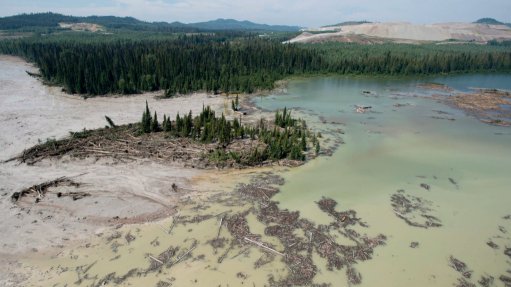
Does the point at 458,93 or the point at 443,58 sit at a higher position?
the point at 443,58

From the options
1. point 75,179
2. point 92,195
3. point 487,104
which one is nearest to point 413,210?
point 92,195

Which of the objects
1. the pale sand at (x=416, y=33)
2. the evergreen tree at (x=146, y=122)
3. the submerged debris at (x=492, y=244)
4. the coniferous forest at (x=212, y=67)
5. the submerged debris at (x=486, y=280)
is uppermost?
the pale sand at (x=416, y=33)

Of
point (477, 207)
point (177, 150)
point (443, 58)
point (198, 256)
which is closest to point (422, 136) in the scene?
point (477, 207)

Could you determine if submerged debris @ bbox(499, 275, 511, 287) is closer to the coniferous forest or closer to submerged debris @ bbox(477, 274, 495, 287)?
submerged debris @ bbox(477, 274, 495, 287)

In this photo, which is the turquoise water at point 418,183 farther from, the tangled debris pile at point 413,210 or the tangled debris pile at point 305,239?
the tangled debris pile at point 305,239

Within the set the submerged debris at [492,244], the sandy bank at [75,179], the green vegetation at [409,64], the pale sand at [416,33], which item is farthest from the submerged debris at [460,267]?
the pale sand at [416,33]

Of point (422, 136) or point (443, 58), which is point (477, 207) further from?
point (443, 58)

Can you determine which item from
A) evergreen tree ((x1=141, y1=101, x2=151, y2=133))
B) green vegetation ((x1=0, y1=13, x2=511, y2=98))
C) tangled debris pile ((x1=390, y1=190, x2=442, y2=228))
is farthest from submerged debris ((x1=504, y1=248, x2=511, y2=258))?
green vegetation ((x1=0, y1=13, x2=511, y2=98))
